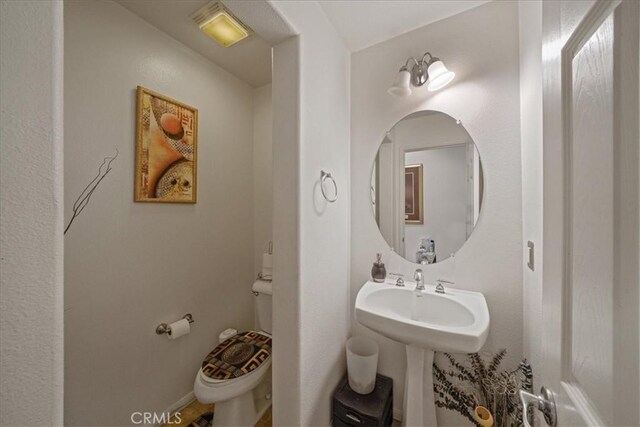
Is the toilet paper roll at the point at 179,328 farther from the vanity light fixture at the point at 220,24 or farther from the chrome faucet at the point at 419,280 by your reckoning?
the vanity light fixture at the point at 220,24

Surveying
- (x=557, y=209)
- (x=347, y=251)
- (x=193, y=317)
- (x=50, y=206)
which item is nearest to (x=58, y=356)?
(x=50, y=206)

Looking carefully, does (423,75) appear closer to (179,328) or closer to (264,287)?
(264,287)

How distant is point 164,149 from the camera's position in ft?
4.91

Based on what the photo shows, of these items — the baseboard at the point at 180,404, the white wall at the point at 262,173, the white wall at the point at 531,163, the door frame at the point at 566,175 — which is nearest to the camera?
the door frame at the point at 566,175

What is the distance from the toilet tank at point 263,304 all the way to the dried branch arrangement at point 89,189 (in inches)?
42.6

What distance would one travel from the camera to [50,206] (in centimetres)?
40

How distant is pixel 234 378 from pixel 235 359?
0.39 feet

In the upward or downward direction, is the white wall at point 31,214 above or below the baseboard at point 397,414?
above

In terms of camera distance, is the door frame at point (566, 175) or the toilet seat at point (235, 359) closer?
the door frame at point (566, 175)

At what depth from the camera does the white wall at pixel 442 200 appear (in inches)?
51.7

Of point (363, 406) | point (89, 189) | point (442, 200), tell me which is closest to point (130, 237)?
point (89, 189)

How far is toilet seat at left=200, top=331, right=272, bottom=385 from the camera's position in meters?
1.29

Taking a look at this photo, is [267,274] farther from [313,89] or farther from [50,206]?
[50,206]

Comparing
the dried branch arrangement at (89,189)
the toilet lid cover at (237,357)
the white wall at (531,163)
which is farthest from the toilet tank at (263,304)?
the white wall at (531,163)
